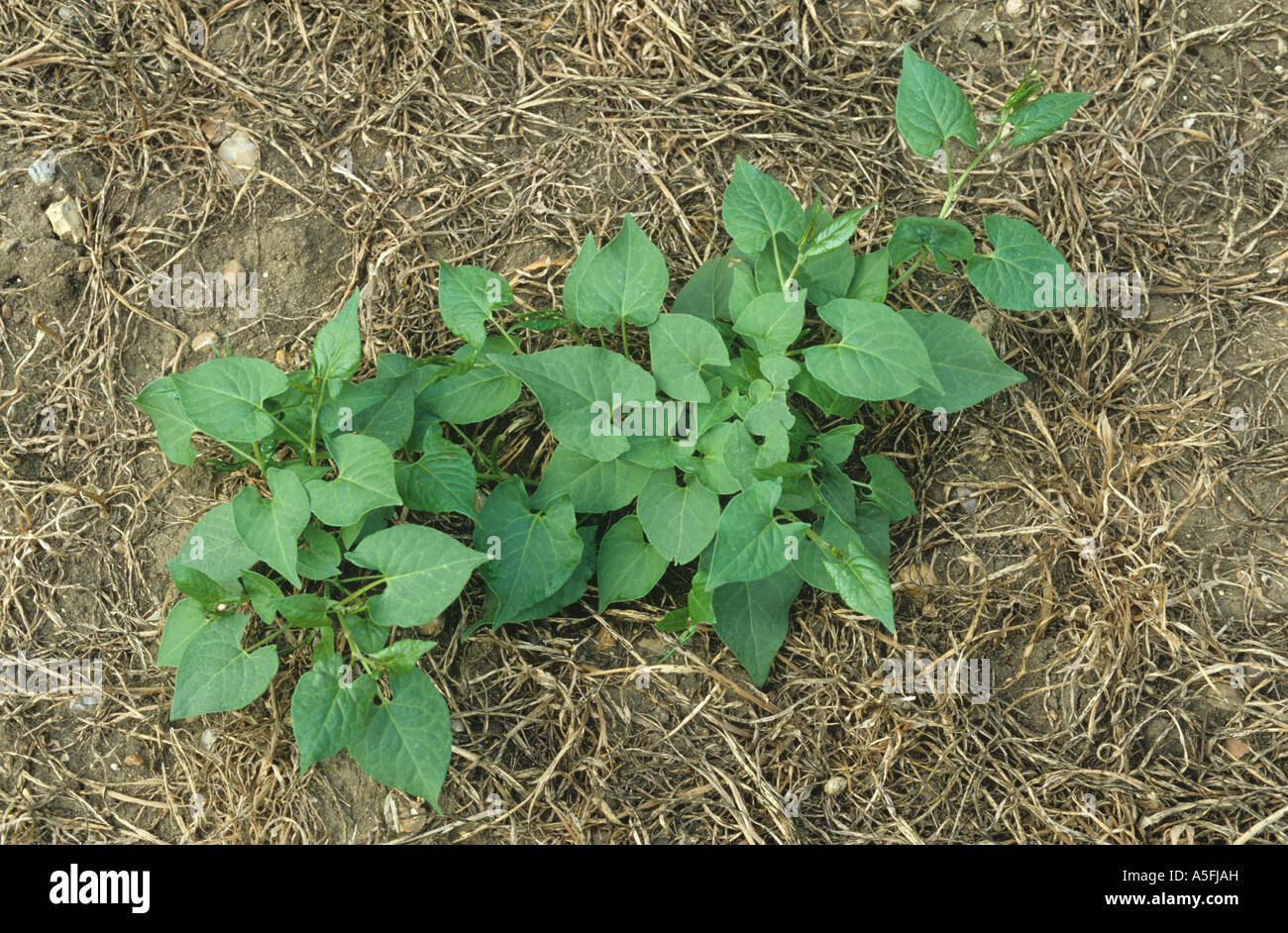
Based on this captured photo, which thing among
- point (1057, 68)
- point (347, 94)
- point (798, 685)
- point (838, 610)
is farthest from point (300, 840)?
point (1057, 68)

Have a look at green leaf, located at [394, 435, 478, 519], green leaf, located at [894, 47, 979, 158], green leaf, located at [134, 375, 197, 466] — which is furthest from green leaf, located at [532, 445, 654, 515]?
green leaf, located at [894, 47, 979, 158]

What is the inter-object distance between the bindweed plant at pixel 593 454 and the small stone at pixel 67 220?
700 millimetres

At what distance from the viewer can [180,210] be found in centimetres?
226

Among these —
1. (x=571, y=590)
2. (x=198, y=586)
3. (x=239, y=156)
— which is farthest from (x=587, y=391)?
(x=239, y=156)

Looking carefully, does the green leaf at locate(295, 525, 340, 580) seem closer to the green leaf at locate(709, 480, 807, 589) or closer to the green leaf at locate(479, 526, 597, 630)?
the green leaf at locate(479, 526, 597, 630)

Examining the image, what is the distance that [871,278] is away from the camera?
1922mm

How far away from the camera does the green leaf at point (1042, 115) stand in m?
1.78

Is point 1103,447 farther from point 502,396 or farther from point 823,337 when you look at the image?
point 502,396

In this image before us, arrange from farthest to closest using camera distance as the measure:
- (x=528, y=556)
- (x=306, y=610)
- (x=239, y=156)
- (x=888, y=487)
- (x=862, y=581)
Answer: (x=239, y=156) → (x=888, y=487) → (x=528, y=556) → (x=306, y=610) → (x=862, y=581)

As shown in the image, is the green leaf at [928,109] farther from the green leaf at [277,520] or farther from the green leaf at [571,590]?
the green leaf at [277,520]

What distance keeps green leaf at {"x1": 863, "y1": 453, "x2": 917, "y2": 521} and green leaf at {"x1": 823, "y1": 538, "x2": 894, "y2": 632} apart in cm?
28

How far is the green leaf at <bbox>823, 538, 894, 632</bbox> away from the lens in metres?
1.63

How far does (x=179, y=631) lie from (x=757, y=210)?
150 centimetres

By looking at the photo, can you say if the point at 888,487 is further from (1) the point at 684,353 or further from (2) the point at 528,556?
(2) the point at 528,556
